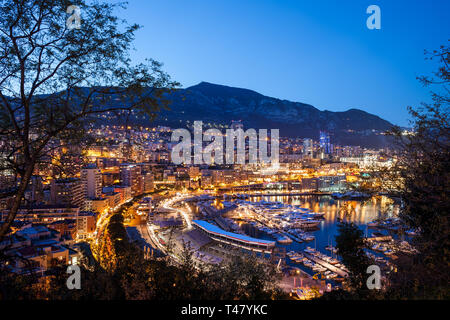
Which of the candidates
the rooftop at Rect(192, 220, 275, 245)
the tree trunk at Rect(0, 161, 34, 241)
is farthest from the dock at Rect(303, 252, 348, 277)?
the tree trunk at Rect(0, 161, 34, 241)

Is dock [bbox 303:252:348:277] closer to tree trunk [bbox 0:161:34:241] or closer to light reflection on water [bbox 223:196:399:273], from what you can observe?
light reflection on water [bbox 223:196:399:273]

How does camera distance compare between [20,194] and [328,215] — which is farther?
[328,215]

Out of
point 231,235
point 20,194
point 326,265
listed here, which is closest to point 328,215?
point 231,235

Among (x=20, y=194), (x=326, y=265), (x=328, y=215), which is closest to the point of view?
(x=20, y=194)

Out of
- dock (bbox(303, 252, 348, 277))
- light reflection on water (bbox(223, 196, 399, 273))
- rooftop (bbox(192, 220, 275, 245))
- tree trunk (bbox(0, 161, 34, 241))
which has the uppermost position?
tree trunk (bbox(0, 161, 34, 241))

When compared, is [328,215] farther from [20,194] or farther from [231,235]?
[20,194]

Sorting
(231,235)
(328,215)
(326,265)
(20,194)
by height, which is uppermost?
(20,194)

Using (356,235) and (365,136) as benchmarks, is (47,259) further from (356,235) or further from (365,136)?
(365,136)

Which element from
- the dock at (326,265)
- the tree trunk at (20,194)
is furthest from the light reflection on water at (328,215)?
the tree trunk at (20,194)

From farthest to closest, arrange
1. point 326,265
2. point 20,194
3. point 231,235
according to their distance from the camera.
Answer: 1. point 231,235
2. point 326,265
3. point 20,194

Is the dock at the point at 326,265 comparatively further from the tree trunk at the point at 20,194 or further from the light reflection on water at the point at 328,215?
the tree trunk at the point at 20,194

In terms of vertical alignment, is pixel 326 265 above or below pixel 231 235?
below

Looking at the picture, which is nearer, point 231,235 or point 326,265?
point 326,265
